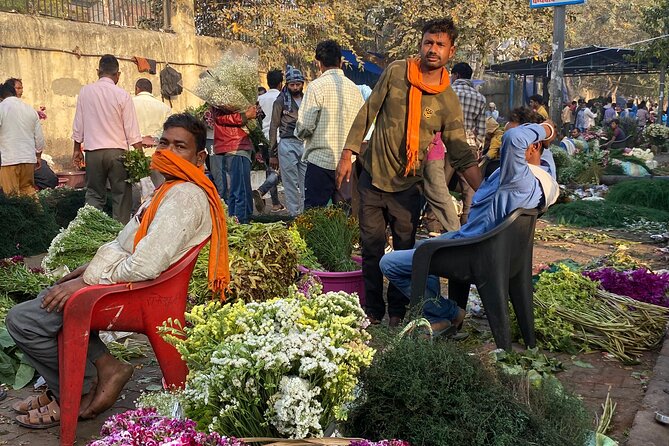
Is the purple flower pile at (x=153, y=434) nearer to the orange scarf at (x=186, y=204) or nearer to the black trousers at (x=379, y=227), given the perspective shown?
the orange scarf at (x=186, y=204)

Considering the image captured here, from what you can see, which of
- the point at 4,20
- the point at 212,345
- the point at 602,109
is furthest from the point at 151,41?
the point at 602,109

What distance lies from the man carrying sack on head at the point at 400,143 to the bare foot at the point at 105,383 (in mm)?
2084

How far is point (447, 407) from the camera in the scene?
2754 mm

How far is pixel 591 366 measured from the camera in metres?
4.84

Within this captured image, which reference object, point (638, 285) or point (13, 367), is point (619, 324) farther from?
point (13, 367)

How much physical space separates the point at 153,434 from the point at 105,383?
1.69m

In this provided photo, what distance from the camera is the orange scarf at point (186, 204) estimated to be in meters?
3.70

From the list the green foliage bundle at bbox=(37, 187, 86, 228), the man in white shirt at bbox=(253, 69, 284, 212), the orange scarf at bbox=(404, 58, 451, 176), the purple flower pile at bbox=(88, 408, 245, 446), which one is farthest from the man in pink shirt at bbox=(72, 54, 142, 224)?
the purple flower pile at bbox=(88, 408, 245, 446)

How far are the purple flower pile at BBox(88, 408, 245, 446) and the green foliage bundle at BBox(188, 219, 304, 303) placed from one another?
8.63ft

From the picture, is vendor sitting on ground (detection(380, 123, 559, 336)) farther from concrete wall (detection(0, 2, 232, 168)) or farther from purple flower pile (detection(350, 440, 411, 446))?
concrete wall (detection(0, 2, 232, 168))

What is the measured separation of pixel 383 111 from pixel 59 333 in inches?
108

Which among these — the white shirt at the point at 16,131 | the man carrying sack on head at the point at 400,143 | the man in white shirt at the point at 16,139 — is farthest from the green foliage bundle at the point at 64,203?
the man carrying sack on head at the point at 400,143

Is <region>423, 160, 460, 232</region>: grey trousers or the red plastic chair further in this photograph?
<region>423, 160, 460, 232</region>: grey trousers

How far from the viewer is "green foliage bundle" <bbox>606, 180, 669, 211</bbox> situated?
1134 cm
